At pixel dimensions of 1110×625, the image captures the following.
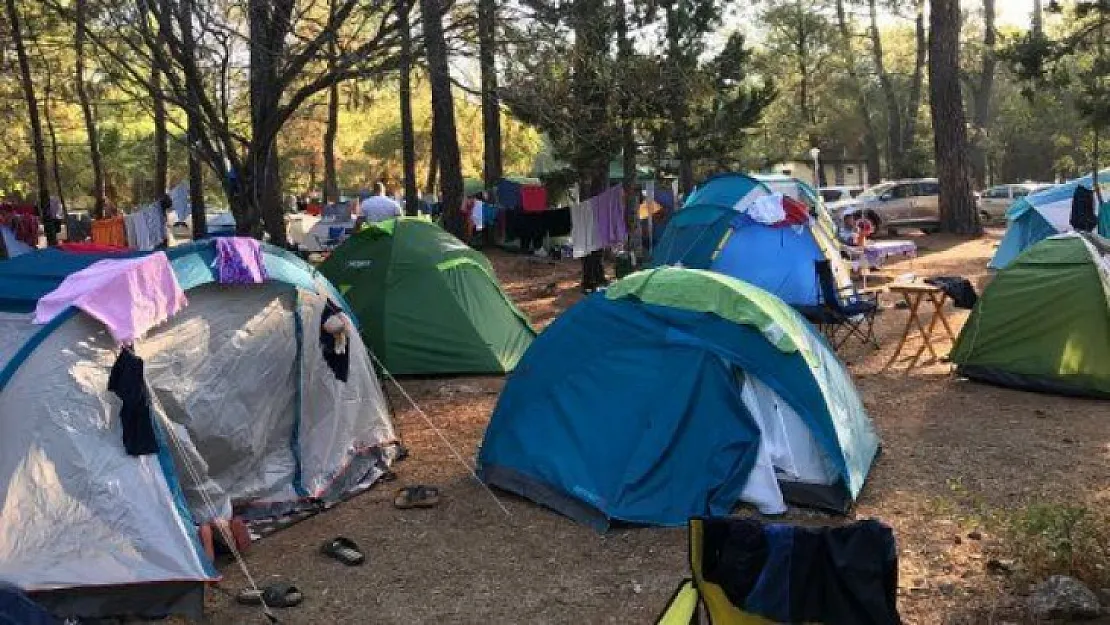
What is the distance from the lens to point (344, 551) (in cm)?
564

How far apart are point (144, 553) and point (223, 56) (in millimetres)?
4832

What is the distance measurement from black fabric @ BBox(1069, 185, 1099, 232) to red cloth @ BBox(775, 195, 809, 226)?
4.49 metres

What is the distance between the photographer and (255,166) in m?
8.49

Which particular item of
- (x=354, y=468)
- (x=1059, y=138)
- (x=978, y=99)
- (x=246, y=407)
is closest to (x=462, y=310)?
(x=354, y=468)

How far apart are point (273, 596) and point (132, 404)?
1250mm

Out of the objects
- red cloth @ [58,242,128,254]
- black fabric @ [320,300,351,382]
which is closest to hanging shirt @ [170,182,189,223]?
red cloth @ [58,242,128,254]

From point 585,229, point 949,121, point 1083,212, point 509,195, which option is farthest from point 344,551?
point 949,121

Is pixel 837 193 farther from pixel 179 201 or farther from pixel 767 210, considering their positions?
pixel 179 201

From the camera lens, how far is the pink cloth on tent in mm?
5180

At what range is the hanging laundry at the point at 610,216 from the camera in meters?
14.8

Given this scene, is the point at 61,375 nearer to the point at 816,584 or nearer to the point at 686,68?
the point at 816,584

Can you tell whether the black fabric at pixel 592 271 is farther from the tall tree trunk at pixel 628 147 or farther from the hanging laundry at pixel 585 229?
the tall tree trunk at pixel 628 147

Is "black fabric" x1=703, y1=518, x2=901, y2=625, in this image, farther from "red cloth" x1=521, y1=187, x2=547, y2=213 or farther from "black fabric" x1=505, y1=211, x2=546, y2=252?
"red cloth" x1=521, y1=187, x2=547, y2=213

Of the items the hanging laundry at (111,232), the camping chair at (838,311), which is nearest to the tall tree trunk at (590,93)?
the camping chair at (838,311)
